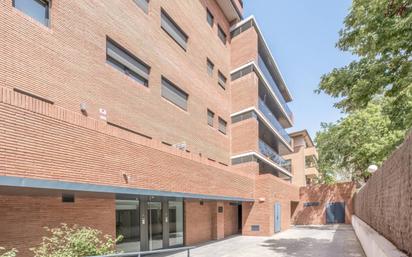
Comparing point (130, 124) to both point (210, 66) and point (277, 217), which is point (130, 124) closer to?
point (210, 66)

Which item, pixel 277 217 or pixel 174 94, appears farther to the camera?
pixel 277 217

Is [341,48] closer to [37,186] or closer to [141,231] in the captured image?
[37,186]

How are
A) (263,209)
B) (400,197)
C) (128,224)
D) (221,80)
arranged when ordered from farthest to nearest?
(221,80), (263,209), (128,224), (400,197)

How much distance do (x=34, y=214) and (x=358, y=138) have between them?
2569 cm

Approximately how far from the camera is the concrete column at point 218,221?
17.9 meters

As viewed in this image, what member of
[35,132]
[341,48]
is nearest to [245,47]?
[341,48]

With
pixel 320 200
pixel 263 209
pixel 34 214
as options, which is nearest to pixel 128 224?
pixel 34 214

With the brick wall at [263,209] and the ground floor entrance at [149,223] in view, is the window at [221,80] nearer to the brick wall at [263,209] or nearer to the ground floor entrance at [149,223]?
the brick wall at [263,209]

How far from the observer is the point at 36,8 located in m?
8.84

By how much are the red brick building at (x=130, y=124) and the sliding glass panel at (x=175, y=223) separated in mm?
87

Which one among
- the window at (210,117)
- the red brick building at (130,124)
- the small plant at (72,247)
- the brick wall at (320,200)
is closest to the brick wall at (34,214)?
the red brick building at (130,124)

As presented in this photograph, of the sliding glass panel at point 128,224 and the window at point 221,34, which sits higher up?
the window at point 221,34

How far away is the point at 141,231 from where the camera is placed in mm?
12055

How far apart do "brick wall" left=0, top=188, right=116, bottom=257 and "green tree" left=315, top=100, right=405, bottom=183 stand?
2104 cm
